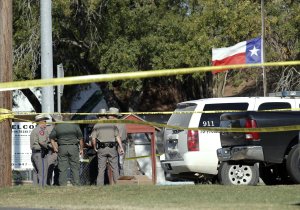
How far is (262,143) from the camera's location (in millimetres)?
14336

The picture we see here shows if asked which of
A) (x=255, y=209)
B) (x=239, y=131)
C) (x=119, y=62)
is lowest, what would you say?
(x=255, y=209)

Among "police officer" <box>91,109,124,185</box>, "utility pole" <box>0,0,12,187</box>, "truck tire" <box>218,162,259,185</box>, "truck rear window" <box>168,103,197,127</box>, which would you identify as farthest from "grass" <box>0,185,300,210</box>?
"truck rear window" <box>168,103,197,127</box>

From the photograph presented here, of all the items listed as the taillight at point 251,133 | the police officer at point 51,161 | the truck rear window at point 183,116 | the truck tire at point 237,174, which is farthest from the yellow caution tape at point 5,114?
the taillight at point 251,133

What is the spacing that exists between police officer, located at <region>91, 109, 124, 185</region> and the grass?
255 cm

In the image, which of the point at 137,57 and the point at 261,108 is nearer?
the point at 261,108

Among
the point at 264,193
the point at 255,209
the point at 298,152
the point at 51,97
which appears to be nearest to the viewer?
the point at 255,209

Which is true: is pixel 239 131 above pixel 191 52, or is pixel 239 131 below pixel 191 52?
below

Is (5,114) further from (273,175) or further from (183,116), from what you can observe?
(273,175)

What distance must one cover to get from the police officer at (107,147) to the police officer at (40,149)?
1.30 meters

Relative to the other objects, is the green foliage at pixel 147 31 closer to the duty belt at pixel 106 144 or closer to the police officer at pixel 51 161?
the police officer at pixel 51 161

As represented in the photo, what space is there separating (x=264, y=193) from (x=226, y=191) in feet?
2.26

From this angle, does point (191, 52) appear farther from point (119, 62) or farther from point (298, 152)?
point (298, 152)

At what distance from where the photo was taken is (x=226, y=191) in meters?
12.5

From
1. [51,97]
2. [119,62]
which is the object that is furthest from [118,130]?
[119,62]
